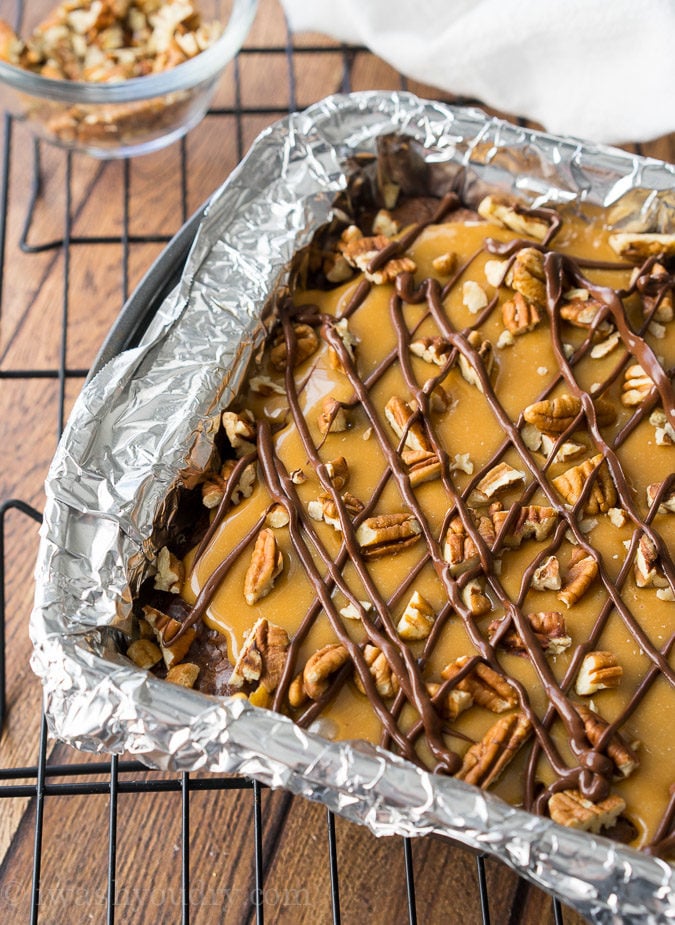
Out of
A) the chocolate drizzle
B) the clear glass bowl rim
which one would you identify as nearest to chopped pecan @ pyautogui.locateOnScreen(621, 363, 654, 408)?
the chocolate drizzle

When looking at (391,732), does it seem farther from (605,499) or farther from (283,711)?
(605,499)

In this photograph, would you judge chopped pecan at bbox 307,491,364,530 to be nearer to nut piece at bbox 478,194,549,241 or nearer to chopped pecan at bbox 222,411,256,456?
chopped pecan at bbox 222,411,256,456

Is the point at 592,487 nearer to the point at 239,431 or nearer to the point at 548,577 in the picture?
the point at 548,577

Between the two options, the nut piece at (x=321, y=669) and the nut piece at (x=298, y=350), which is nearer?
the nut piece at (x=321, y=669)

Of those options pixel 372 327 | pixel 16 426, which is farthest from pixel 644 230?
pixel 16 426

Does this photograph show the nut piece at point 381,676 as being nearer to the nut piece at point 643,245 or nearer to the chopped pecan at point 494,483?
the chopped pecan at point 494,483

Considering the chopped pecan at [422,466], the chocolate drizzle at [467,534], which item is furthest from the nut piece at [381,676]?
the chopped pecan at [422,466]

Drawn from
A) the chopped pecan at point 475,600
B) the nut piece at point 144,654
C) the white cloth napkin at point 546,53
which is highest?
the white cloth napkin at point 546,53
